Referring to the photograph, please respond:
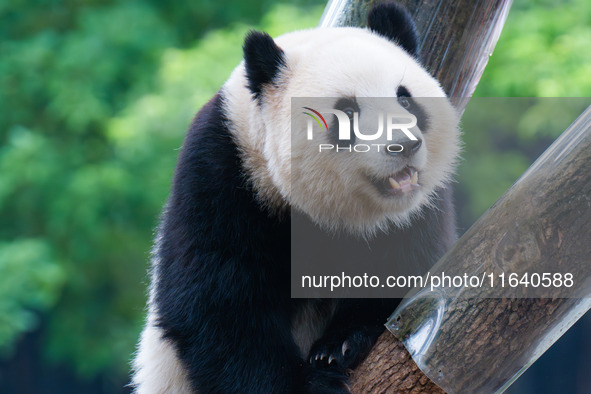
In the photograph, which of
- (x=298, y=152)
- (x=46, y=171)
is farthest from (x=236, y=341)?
(x=46, y=171)

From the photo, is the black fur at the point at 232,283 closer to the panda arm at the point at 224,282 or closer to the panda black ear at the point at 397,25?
the panda arm at the point at 224,282

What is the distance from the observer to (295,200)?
204 centimetres

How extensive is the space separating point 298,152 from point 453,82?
28.9 inches

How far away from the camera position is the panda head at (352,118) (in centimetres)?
A: 186

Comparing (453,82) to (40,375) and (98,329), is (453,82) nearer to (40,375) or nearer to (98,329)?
(98,329)

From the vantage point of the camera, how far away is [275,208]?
211 centimetres

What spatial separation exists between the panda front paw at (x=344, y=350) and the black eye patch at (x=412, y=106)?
630mm

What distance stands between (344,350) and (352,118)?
0.67 metres

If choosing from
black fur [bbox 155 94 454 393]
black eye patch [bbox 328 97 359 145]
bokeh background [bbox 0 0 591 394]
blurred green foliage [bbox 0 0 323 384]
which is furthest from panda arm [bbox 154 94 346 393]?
blurred green foliage [bbox 0 0 323 384]

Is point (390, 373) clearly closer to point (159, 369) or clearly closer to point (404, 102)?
point (404, 102)

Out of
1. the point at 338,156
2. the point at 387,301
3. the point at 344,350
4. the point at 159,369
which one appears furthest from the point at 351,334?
the point at 159,369

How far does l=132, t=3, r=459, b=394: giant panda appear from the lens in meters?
1.94

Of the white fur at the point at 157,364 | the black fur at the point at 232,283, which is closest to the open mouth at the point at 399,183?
the black fur at the point at 232,283

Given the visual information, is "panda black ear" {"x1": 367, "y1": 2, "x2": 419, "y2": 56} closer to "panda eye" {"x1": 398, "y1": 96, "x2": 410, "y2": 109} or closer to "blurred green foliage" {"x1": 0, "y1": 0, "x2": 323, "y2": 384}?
"panda eye" {"x1": 398, "y1": 96, "x2": 410, "y2": 109}
